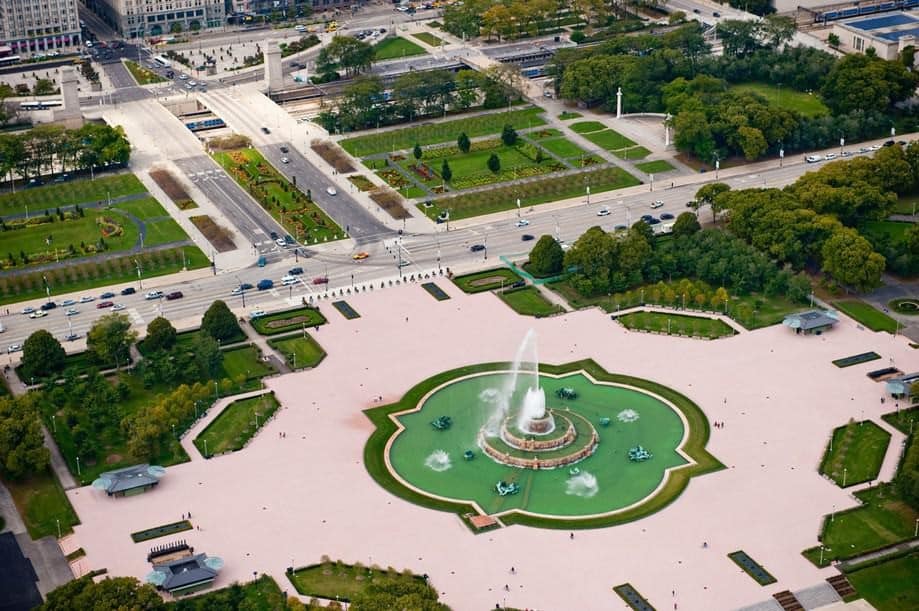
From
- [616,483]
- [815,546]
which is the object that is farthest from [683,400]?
[815,546]

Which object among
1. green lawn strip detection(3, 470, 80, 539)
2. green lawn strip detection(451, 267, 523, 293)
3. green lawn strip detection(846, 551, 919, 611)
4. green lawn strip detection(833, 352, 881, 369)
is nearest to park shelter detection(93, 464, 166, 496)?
green lawn strip detection(3, 470, 80, 539)

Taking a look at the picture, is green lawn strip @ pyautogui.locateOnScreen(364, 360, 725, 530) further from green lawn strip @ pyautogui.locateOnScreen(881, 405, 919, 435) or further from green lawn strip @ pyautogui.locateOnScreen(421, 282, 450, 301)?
green lawn strip @ pyautogui.locateOnScreen(881, 405, 919, 435)

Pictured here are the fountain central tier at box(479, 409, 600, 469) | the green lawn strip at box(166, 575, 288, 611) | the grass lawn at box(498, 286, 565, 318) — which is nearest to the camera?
the green lawn strip at box(166, 575, 288, 611)

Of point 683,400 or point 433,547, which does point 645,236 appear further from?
point 433,547

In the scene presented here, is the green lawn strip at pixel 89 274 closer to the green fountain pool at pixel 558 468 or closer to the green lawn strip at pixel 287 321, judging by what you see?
the green lawn strip at pixel 287 321

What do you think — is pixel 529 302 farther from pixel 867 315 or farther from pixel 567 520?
pixel 567 520

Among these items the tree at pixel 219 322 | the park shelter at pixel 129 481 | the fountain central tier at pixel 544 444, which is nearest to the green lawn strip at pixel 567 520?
the fountain central tier at pixel 544 444

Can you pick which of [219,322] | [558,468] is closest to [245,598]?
[558,468]
